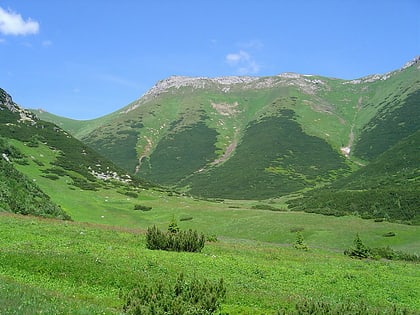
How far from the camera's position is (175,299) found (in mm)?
11727

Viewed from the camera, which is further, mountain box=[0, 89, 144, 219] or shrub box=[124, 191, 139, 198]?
shrub box=[124, 191, 139, 198]

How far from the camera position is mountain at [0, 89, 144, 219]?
4547 cm

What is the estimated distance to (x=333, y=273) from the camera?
24516 millimetres

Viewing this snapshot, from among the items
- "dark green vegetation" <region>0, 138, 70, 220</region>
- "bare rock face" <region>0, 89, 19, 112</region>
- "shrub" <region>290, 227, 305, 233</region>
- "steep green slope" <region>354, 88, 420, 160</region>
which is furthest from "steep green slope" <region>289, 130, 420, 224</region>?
"bare rock face" <region>0, 89, 19, 112</region>

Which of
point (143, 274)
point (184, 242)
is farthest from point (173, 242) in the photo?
point (143, 274)

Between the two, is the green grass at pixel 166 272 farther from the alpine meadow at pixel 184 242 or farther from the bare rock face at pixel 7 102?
the bare rock face at pixel 7 102

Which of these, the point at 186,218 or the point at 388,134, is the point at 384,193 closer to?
the point at 186,218

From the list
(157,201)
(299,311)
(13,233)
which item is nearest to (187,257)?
(13,233)

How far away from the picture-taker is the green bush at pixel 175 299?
37.1 ft

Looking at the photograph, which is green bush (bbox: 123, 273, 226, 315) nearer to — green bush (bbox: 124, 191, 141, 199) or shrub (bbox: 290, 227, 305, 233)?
shrub (bbox: 290, 227, 305, 233)

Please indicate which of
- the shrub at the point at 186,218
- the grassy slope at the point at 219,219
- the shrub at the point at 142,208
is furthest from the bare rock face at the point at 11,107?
the shrub at the point at 186,218

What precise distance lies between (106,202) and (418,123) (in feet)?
523

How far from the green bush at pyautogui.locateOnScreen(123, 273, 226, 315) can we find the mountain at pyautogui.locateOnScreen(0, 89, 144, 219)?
3345 centimetres

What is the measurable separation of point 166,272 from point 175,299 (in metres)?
8.90
